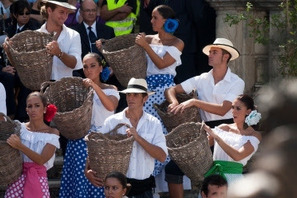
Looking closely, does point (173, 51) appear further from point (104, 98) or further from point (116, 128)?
point (116, 128)

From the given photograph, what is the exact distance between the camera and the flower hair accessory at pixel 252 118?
255 inches

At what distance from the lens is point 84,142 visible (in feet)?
23.9

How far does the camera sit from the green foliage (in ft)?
26.8

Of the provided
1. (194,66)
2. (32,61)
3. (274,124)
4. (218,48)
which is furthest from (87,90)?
(274,124)

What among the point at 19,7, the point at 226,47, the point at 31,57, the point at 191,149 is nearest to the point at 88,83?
the point at 31,57

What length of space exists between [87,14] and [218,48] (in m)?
1.69

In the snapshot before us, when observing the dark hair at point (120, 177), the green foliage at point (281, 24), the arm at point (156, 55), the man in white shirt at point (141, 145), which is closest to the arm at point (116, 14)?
the green foliage at point (281, 24)

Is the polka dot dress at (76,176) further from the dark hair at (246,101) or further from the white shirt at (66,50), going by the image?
the dark hair at (246,101)

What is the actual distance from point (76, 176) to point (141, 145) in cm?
101

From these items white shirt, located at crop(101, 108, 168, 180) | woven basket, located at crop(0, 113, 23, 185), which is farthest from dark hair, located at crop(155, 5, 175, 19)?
woven basket, located at crop(0, 113, 23, 185)

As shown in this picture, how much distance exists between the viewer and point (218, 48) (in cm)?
Answer: 758

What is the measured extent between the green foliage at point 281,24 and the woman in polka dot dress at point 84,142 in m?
1.73

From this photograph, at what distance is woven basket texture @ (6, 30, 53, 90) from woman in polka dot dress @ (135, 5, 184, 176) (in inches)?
35.3

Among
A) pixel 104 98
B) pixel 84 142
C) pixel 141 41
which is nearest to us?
pixel 104 98
